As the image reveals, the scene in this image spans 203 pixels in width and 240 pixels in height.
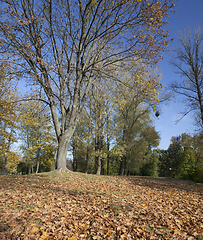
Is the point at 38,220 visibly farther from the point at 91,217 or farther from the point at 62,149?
the point at 62,149

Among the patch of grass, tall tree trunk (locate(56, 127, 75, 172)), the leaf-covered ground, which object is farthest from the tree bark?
the patch of grass

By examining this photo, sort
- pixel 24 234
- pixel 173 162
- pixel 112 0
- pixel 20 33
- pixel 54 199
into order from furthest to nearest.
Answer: pixel 173 162 → pixel 20 33 → pixel 112 0 → pixel 54 199 → pixel 24 234

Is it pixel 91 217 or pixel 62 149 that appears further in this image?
pixel 62 149

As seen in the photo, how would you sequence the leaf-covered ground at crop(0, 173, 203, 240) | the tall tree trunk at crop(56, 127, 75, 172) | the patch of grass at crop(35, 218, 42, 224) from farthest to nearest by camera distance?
the tall tree trunk at crop(56, 127, 75, 172)
the patch of grass at crop(35, 218, 42, 224)
the leaf-covered ground at crop(0, 173, 203, 240)

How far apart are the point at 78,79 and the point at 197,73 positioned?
10.4 meters

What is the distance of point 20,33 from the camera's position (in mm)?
9133

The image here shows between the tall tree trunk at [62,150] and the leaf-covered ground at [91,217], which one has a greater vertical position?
the tall tree trunk at [62,150]

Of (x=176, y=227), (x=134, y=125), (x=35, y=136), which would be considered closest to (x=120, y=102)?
(x=134, y=125)

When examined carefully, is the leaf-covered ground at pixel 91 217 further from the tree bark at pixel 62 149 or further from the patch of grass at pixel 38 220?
the tree bark at pixel 62 149

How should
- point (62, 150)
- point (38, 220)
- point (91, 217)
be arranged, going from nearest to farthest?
point (38, 220) → point (91, 217) → point (62, 150)

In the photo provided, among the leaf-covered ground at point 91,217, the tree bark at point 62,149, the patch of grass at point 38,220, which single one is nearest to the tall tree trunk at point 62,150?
the tree bark at point 62,149

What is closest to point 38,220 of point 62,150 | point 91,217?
point 91,217

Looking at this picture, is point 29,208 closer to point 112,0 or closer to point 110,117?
point 112,0

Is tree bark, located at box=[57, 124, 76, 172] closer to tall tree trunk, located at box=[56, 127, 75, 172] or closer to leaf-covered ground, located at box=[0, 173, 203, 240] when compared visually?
tall tree trunk, located at box=[56, 127, 75, 172]
